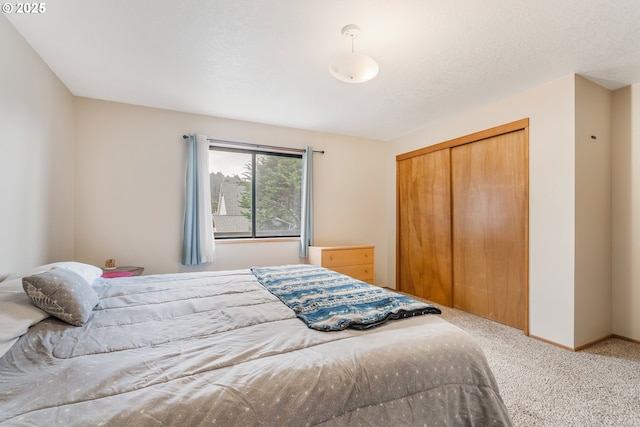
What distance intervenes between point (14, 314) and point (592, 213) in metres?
4.24

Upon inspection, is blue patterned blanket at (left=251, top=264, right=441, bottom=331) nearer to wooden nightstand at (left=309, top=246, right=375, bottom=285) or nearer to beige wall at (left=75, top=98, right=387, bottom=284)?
wooden nightstand at (left=309, top=246, right=375, bottom=285)

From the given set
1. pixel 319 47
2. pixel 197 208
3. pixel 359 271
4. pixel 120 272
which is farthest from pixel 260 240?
pixel 319 47

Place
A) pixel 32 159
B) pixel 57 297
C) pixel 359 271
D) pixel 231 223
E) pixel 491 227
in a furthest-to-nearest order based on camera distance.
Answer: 1. pixel 359 271
2. pixel 231 223
3. pixel 491 227
4. pixel 32 159
5. pixel 57 297

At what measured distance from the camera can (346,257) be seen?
12.9 feet

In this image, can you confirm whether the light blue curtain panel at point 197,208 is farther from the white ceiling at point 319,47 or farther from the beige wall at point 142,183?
the white ceiling at point 319,47

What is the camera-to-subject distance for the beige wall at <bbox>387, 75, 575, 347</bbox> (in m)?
2.54

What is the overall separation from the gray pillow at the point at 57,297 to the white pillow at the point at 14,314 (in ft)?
0.15

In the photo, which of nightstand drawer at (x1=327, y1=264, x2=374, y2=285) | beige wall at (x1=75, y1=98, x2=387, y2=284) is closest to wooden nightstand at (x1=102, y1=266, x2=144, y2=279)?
beige wall at (x1=75, y1=98, x2=387, y2=284)

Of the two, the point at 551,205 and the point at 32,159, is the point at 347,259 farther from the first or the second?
the point at 32,159

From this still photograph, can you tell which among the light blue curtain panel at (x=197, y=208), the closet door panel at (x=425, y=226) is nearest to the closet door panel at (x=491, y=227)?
the closet door panel at (x=425, y=226)

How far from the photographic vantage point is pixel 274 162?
161 inches

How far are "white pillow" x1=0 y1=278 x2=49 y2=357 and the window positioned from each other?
2336 mm

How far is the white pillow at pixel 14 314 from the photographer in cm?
109

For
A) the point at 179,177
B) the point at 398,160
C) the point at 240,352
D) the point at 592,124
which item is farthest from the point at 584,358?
the point at 179,177
